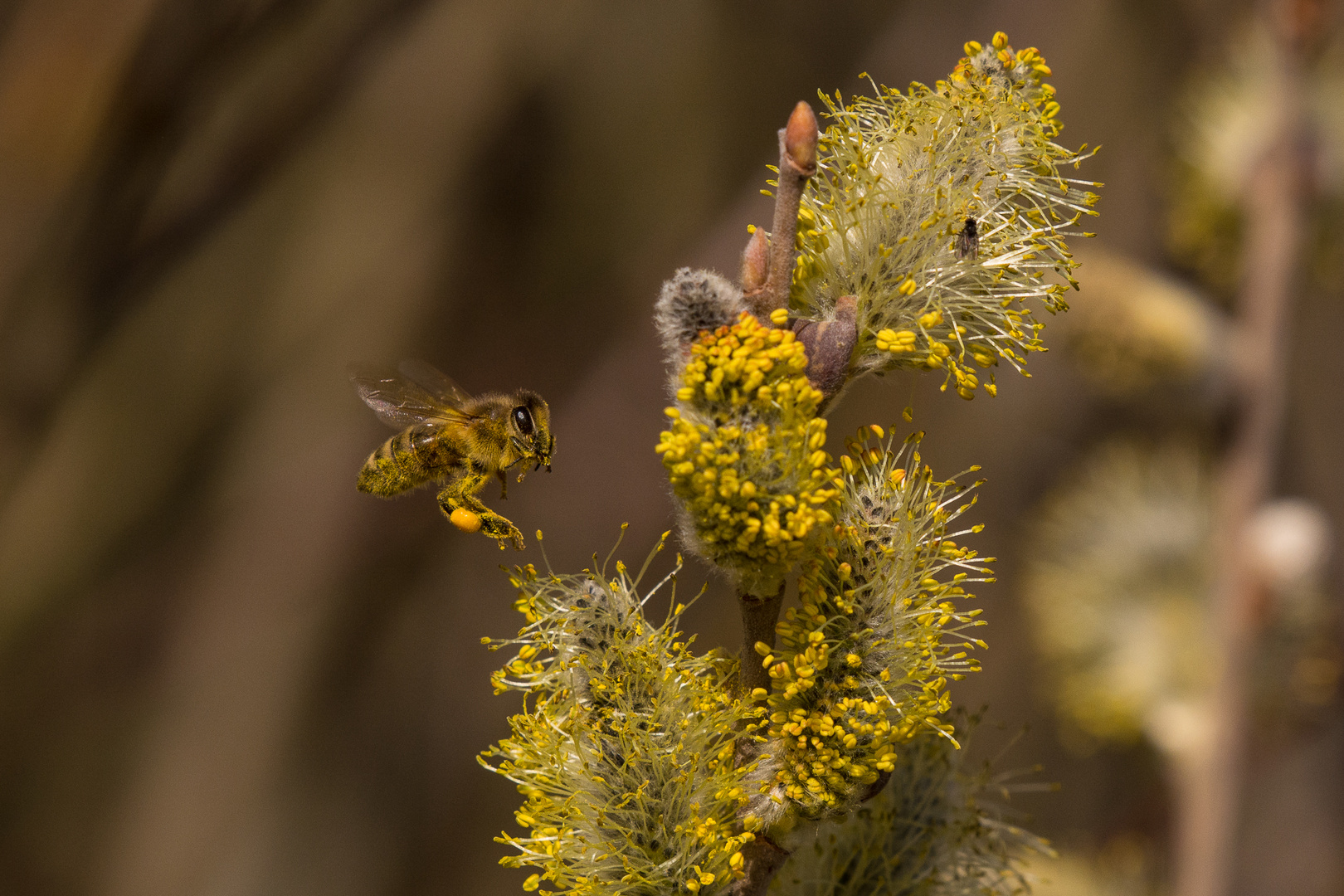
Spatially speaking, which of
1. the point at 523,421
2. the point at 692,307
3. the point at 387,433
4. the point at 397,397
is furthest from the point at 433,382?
the point at 387,433

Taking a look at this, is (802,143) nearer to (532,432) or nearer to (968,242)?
(968,242)

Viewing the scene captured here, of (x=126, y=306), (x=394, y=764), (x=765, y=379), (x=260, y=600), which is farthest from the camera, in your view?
(x=394, y=764)

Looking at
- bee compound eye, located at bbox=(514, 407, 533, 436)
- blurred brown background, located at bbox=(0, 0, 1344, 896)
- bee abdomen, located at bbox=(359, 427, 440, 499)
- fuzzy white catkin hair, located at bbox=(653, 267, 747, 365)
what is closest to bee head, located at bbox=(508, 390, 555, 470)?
bee compound eye, located at bbox=(514, 407, 533, 436)

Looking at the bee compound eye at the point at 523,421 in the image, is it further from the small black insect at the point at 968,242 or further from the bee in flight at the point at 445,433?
the small black insect at the point at 968,242

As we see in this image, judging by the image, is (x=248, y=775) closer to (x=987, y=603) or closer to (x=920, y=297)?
(x=987, y=603)

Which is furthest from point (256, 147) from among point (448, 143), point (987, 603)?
point (987, 603)

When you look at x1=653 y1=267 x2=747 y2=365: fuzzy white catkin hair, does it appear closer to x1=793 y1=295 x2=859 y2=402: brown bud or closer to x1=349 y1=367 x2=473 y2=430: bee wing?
x1=793 y1=295 x2=859 y2=402: brown bud

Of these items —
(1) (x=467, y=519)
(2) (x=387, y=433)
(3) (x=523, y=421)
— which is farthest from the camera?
(2) (x=387, y=433)
